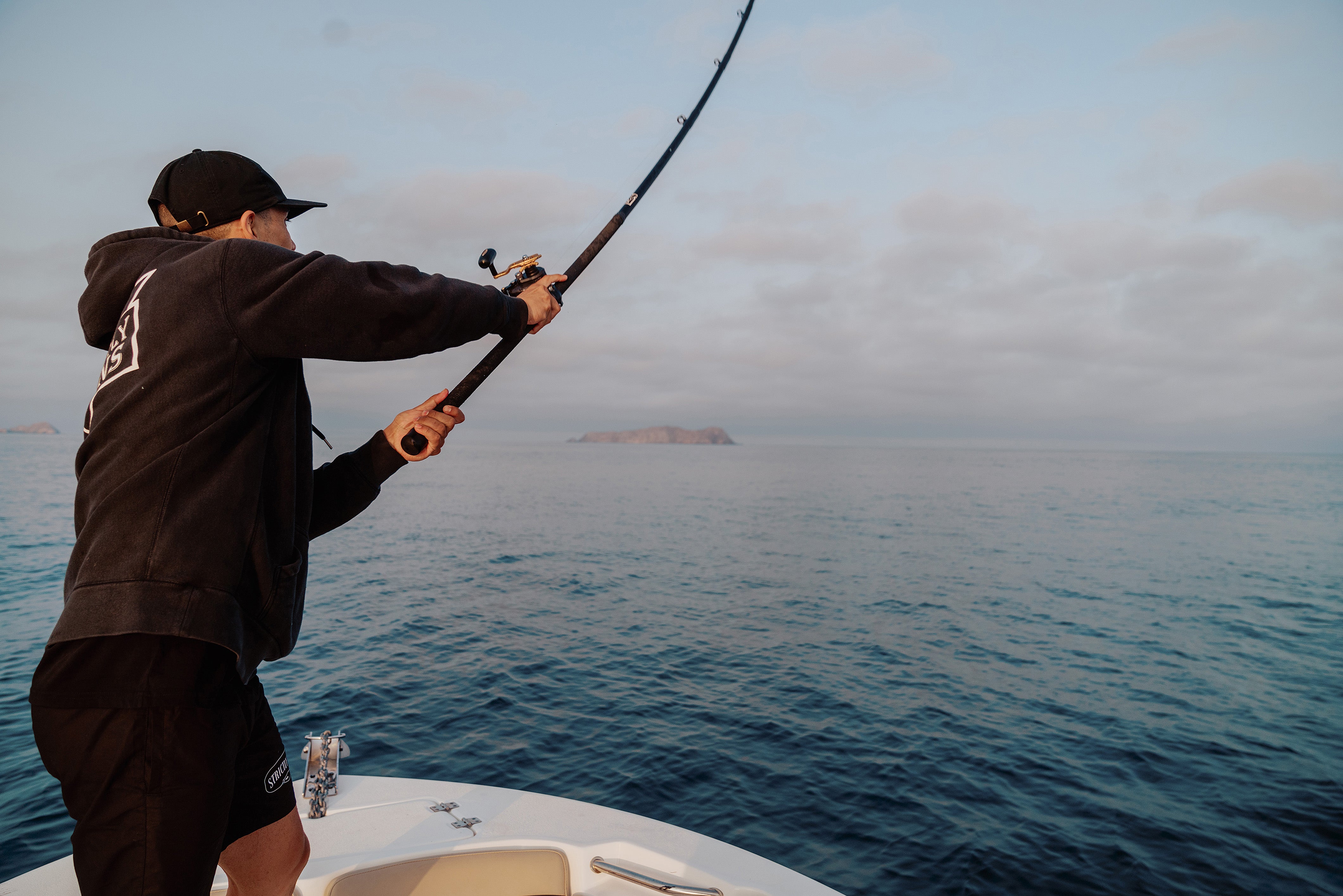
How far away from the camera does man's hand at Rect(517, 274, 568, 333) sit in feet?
7.51

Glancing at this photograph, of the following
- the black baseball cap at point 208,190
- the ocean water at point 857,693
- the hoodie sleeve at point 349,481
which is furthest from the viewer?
the ocean water at point 857,693

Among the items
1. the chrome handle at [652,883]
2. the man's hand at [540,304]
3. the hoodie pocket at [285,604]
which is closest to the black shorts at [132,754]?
the hoodie pocket at [285,604]

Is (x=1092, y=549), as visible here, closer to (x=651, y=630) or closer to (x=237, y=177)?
(x=651, y=630)

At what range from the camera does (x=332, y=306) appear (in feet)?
5.60

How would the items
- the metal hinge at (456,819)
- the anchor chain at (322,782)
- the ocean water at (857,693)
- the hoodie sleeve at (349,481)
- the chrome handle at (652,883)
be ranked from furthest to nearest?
the ocean water at (857,693) → the anchor chain at (322,782) → the metal hinge at (456,819) → the chrome handle at (652,883) → the hoodie sleeve at (349,481)

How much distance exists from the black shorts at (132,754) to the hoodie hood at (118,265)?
810mm

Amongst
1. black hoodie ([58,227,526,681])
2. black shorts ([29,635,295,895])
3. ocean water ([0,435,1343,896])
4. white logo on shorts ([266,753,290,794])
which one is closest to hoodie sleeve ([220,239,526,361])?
black hoodie ([58,227,526,681])

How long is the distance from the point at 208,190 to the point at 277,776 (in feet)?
5.42

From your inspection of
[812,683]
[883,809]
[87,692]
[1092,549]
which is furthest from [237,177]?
[1092,549]

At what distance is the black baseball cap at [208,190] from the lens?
1.96 m

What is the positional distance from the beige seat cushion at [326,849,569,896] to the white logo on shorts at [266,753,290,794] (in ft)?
5.27

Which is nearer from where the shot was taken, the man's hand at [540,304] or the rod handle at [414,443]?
the man's hand at [540,304]

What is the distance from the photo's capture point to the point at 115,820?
1.58 meters

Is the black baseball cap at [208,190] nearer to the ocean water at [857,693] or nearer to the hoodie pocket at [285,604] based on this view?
the hoodie pocket at [285,604]
